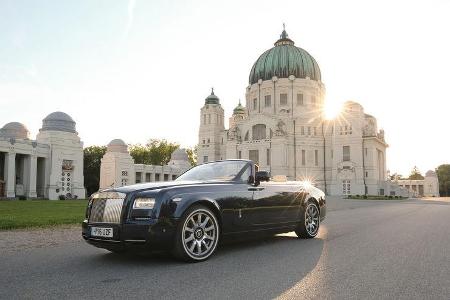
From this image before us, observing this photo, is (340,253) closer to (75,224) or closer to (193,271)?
(193,271)

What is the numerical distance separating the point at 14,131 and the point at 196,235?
173 feet

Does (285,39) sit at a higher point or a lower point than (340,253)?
higher

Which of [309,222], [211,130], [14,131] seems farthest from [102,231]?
[211,130]

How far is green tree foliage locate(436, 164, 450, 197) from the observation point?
107m

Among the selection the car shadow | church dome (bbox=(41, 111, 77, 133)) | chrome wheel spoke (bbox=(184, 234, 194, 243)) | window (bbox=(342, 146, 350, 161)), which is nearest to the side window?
the car shadow

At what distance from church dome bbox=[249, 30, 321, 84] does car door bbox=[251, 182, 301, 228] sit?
217 ft

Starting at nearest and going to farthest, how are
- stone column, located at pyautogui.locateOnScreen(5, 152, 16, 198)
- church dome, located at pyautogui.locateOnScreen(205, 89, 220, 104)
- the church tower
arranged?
stone column, located at pyautogui.locateOnScreen(5, 152, 16, 198) < the church tower < church dome, located at pyautogui.locateOnScreen(205, 89, 220, 104)

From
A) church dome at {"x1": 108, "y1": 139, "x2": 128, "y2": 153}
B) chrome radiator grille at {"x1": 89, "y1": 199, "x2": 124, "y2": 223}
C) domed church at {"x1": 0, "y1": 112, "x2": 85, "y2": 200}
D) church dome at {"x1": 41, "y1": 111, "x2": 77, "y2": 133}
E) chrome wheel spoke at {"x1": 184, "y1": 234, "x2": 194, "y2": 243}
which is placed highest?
church dome at {"x1": 41, "y1": 111, "x2": 77, "y2": 133}

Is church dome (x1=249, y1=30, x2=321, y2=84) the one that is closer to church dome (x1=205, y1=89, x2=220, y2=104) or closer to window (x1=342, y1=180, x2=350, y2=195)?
church dome (x1=205, y1=89, x2=220, y2=104)

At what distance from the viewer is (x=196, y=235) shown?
627 cm

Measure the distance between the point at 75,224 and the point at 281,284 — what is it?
10.2m

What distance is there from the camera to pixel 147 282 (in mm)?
4809

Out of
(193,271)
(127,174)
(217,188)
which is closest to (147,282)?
(193,271)

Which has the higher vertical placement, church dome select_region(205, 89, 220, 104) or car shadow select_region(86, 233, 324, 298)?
church dome select_region(205, 89, 220, 104)
